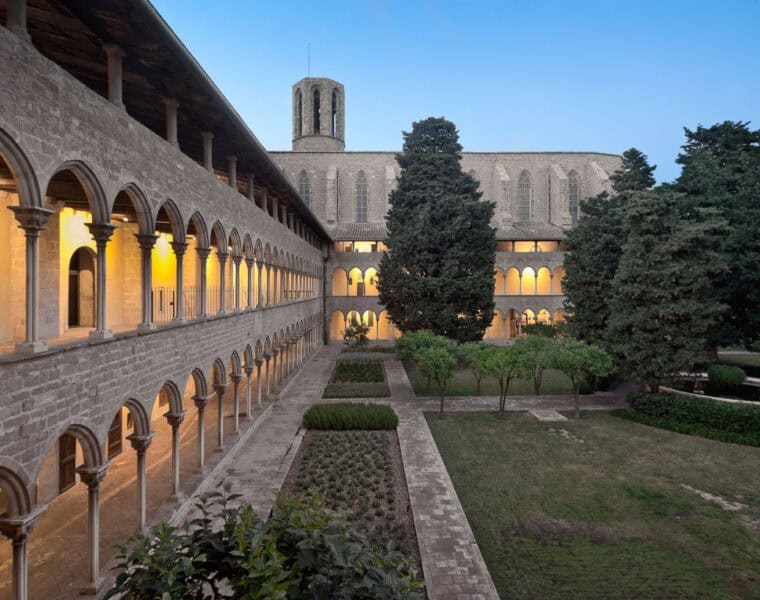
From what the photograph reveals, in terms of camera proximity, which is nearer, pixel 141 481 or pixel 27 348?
pixel 27 348

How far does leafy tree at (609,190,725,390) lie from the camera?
17.1m

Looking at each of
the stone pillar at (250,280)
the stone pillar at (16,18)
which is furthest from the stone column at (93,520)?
the stone pillar at (250,280)

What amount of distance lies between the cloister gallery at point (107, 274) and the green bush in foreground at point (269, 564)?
10.7 ft

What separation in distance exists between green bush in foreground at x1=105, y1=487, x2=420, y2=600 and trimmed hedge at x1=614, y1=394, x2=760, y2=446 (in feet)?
53.7

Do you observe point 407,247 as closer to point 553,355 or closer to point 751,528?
point 553,355

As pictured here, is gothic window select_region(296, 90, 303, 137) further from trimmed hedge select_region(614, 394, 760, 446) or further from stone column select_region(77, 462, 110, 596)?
stone column select_region(77, 462, 110, 596)

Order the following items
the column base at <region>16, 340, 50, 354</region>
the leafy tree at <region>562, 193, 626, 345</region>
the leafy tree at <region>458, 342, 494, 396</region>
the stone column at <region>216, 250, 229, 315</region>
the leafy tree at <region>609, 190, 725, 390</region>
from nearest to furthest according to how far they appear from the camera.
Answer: the column base at <region>16, 340, 50, 354</region>
the stone column at <region>216, 250, 229, 315</region>
the leafy tree at <region>609, 190, 725, 390</region>
the leafy tree at <region>458, 342, 494, 396</region>
the leafy tree at <region>562, 193, 626, 345</region>

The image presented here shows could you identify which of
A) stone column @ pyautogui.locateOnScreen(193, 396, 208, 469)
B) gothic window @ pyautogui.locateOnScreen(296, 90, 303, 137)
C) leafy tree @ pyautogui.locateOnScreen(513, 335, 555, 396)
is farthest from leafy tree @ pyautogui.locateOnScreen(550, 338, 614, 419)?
gothic window @ pyautogui.locateOnScreen(296, 90, 303, 137)

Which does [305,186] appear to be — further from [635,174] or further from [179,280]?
[179,280]

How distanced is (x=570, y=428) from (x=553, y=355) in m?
2.57

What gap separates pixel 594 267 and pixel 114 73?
19.6 metres

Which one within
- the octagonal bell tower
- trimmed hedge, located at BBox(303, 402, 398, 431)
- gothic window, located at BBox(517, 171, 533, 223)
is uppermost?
the octagonal bell tower

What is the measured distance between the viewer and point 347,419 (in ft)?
52.6

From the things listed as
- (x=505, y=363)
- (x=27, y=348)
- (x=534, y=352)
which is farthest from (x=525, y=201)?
(x=27, y=348)
